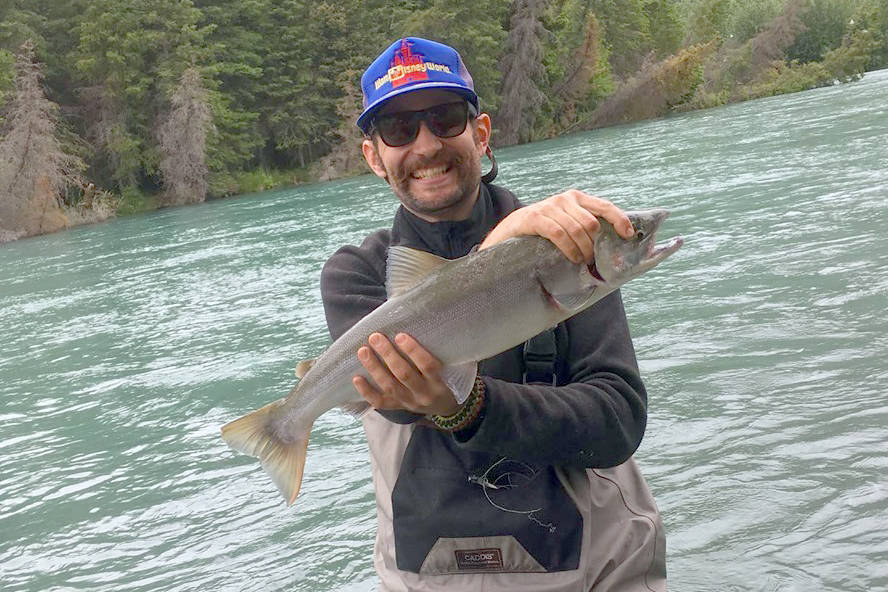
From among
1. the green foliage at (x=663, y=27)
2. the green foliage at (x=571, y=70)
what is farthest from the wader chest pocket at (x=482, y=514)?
the green foliage at (x=663, y=27)

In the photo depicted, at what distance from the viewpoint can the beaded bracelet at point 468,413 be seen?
2.45m

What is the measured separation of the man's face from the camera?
9.53 ft

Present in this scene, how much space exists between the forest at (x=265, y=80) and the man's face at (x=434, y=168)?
3488 cm

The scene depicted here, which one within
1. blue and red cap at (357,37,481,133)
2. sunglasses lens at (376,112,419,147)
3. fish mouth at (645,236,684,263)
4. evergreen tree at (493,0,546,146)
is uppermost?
evergreen tree at (493,0,546,146)

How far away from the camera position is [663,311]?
7.81m

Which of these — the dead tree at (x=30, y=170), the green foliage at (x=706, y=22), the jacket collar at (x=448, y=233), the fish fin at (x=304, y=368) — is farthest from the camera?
the green foliage at (x=706, y=22)

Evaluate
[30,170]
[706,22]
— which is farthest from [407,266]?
[706,22]

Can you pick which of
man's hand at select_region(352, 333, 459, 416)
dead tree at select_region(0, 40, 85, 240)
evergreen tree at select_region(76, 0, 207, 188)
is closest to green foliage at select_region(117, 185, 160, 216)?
evergreen tree at select_region(76, 0, 207, 188)

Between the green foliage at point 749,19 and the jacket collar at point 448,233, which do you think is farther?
the green foliage at point 749,19

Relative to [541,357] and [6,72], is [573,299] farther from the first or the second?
[6,72]

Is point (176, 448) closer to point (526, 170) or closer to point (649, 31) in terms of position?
point (526, 170)

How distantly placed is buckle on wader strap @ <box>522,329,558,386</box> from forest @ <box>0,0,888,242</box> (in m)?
35.3

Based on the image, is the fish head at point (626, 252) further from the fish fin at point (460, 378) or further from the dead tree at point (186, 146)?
the dead tree at point (186, 146)

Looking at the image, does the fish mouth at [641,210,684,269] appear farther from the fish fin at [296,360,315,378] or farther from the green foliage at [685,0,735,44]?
the green foliage at [685,0,735,44]
